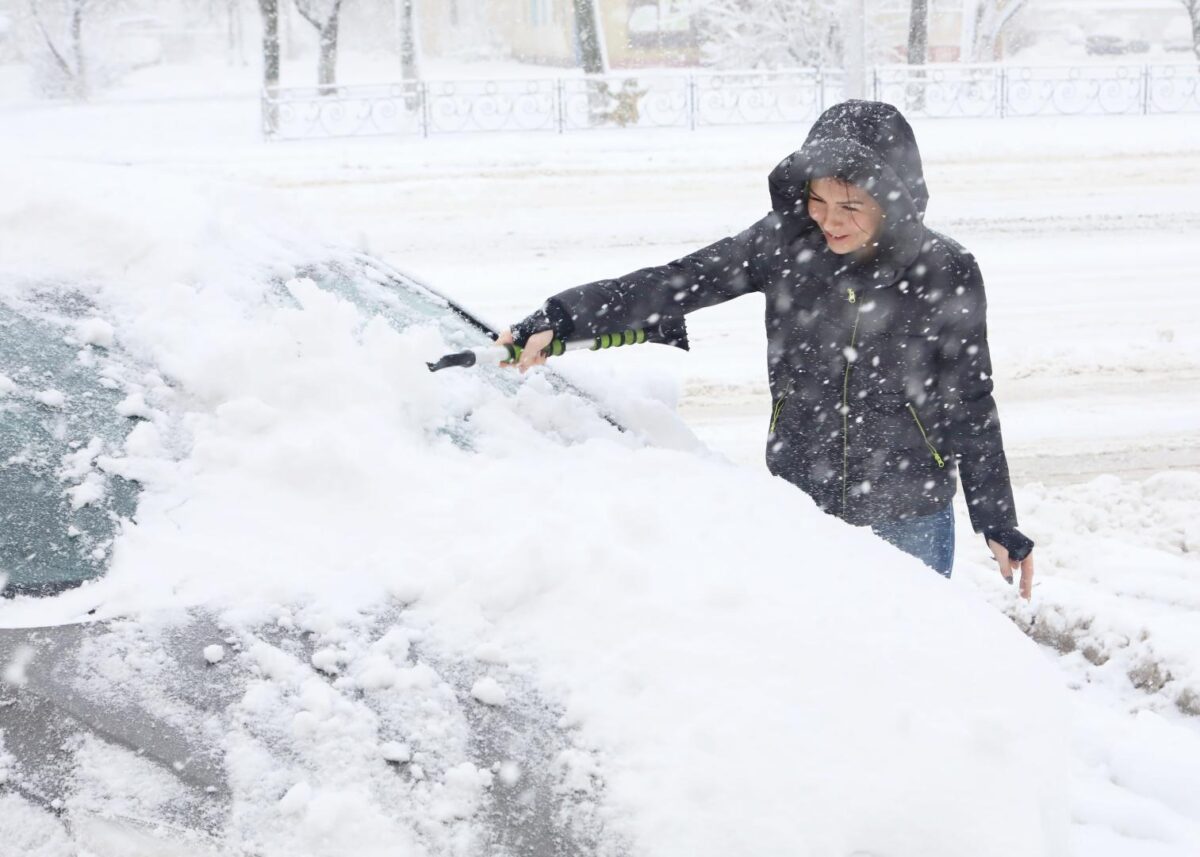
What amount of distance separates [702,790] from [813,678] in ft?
0.76

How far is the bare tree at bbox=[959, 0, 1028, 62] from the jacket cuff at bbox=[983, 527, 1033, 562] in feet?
91.2

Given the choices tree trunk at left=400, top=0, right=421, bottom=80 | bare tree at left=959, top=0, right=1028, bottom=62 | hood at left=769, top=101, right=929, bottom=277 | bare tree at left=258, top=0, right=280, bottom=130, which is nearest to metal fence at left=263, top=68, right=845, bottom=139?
bare tree at left=258, top=0, right=280, bottom=130

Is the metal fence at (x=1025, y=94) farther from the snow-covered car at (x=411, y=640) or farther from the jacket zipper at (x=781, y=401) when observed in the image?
the snow-covered car at (x=411, y=640)

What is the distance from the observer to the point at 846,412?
8.50 feet

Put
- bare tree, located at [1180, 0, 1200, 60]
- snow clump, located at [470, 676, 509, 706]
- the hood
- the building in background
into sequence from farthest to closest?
the building in background → bare tree, located at [1180, 0, 1200, 60] → the hood → snow clump, located at [470, 676, 509, 706]

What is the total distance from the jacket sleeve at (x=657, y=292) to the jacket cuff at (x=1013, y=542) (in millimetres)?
754

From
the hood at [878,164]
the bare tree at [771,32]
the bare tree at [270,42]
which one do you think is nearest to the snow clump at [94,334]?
the hood at [878,164]

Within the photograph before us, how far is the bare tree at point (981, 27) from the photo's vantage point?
91.5ft

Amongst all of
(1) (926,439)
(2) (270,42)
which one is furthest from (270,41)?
(1) (926,439)

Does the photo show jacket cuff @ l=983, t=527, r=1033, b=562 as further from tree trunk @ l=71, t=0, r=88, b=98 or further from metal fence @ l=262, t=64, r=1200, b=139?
tree trunk @ l=71, t=0, r=88, b=98

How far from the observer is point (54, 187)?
211 cm

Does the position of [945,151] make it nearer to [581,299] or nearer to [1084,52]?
[581,299]

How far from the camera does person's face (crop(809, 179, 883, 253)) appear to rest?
238 centimetres

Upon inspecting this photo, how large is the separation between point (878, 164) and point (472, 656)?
1.32m
